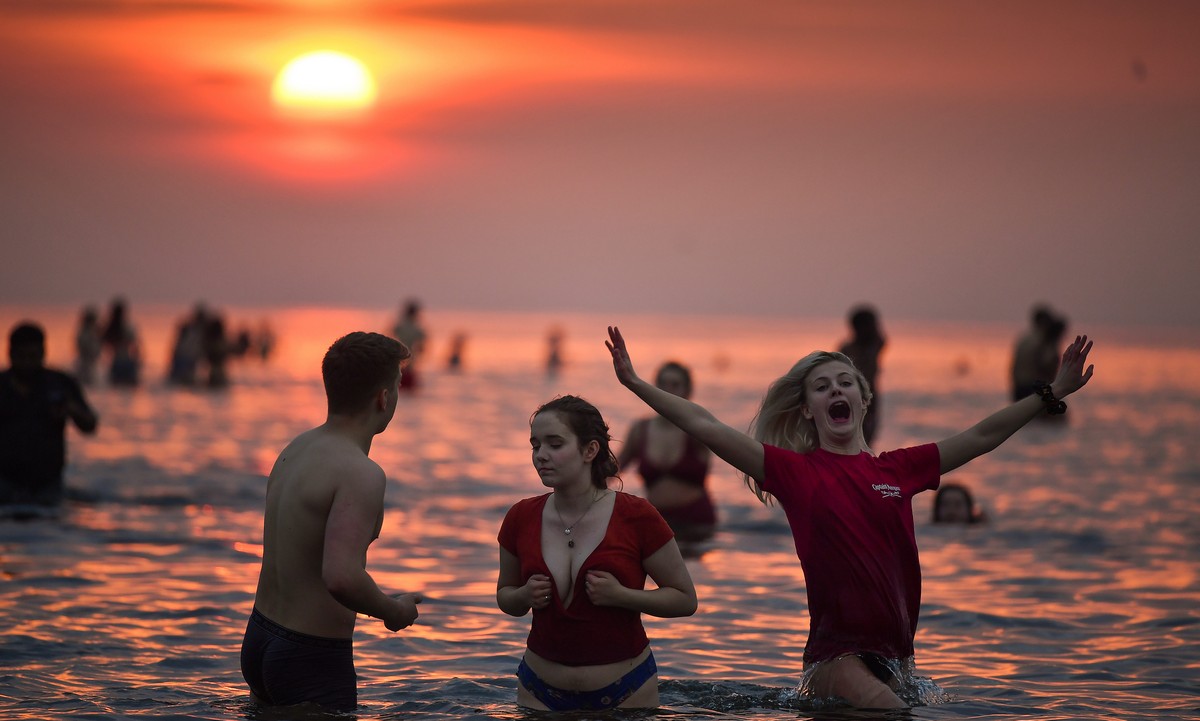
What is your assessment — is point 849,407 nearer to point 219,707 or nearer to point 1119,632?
point 219,707

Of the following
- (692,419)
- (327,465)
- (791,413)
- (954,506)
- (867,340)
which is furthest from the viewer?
(954,506)

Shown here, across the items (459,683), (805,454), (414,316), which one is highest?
(414,316)

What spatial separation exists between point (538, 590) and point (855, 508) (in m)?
1.50

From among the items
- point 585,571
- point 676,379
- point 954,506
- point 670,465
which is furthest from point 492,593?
point 954,506

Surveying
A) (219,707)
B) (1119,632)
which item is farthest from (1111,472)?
(219,707)

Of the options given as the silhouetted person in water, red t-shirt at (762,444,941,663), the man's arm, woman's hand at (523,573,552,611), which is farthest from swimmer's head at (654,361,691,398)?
the man's arm

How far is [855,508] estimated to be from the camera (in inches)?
246

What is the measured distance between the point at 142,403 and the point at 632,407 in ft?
43.0

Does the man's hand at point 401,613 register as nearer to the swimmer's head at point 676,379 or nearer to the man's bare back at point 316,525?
the man's bare back at point 316,525

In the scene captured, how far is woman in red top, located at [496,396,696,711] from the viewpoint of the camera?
589 centimetres

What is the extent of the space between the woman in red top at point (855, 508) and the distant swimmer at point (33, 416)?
7565mm

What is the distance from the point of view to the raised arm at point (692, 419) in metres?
5.91

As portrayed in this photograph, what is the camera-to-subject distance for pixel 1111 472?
74.2 feet

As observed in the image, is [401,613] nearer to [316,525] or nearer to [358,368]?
[316,525]
